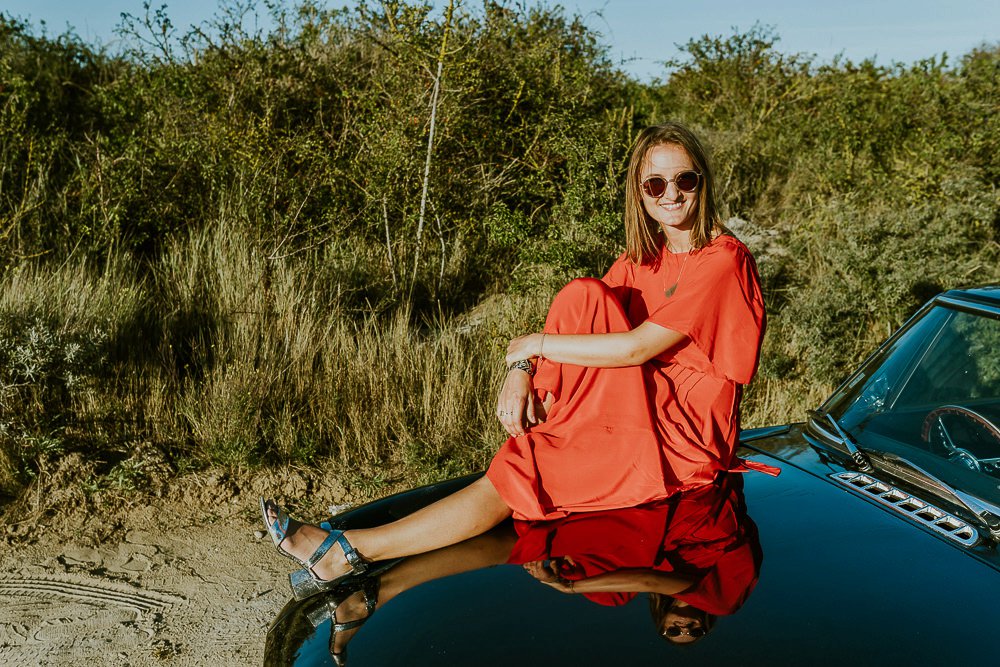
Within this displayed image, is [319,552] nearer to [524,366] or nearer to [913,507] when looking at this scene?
[524,366]

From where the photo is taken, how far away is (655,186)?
2.80 m

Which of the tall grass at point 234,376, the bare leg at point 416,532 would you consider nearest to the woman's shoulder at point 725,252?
the bare leg at point 416,532

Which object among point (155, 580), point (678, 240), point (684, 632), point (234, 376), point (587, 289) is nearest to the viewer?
point (684, 632)

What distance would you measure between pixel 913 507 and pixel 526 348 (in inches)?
49.7

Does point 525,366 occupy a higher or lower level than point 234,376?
higher

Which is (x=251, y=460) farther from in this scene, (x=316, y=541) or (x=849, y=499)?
(x=849, y=499)

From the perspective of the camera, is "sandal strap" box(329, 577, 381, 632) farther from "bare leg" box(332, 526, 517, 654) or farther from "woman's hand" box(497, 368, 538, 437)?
"woman's hand" box(497, 368, 538, 437)

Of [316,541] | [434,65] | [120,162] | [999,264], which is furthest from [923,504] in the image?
[120,162]

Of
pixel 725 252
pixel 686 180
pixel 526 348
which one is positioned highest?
pixel 686 180

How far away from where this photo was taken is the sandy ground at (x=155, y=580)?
3092mm

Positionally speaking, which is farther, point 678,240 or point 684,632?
point 678,240

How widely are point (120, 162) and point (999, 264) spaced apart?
739cm

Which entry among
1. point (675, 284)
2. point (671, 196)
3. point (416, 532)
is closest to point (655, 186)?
point (671, 196)

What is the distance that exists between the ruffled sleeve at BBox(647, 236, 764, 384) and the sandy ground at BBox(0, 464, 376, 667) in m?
2.00
